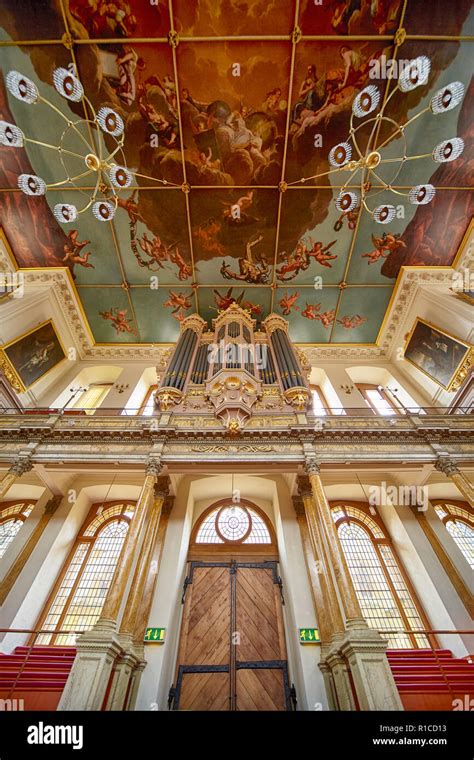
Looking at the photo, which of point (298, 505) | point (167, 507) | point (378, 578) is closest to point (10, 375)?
point (167, 507)

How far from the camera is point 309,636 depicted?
241 inches

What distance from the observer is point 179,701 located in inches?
242

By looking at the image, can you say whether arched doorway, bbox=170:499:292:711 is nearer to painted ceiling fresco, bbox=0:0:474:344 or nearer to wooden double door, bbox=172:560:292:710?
wooden double door, bbox=172:560:292:710

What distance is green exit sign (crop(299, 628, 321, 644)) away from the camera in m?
6.07

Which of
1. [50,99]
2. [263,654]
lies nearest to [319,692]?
[263,654]

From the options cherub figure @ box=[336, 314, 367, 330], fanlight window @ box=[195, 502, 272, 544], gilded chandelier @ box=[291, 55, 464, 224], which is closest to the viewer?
gilded chandelier @ box=[291, 55, 464, 224]

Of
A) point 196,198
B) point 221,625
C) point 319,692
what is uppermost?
point 196,198

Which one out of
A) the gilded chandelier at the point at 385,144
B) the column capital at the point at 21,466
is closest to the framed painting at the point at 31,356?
the column capital at the point at 21,466

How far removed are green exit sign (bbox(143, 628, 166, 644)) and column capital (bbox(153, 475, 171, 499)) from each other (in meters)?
2.66

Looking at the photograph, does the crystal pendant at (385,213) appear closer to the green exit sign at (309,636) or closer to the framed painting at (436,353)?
the framed painting at (436,353)

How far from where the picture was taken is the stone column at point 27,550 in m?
7.15

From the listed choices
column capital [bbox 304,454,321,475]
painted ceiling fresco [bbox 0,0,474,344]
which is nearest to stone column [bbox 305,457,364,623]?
column capital [bbox 304,454,321,475]
